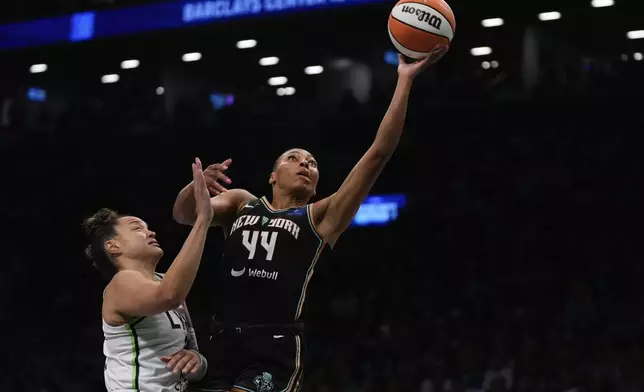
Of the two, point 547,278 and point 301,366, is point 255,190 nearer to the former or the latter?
point 547,278

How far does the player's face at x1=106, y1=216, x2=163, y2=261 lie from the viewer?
165 inches

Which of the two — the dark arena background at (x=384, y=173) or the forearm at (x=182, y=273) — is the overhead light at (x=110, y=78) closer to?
the dark arena background at (x=384, y=173)

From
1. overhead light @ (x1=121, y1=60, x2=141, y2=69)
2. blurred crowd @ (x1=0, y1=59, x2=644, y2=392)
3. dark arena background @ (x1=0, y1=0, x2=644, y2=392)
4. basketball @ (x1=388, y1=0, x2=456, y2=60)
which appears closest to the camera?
basketball @ (x1=388, y1=0, x2=456, y2=60)

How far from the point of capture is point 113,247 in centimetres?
419

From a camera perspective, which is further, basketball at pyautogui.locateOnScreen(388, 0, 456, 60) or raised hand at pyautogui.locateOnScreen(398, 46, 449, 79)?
basketball at pyautogui.locateOnScreen(388, 0, 456, 60)

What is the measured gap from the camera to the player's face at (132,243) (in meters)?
4.19

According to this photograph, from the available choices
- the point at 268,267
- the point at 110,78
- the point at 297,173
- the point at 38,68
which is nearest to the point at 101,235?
the point at 268,267

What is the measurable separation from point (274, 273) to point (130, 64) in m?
15.0

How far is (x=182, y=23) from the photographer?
16234mm

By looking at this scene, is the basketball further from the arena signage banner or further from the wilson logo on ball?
the arena signage banner

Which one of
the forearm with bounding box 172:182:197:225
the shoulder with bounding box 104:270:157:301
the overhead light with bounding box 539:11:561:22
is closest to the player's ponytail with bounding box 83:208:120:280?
the shoulder with bounding box 104:270:157:301

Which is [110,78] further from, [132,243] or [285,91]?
[132,243]

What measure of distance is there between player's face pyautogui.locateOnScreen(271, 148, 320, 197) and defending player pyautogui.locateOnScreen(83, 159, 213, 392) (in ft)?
2.40

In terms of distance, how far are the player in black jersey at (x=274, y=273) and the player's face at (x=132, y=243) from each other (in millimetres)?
396
